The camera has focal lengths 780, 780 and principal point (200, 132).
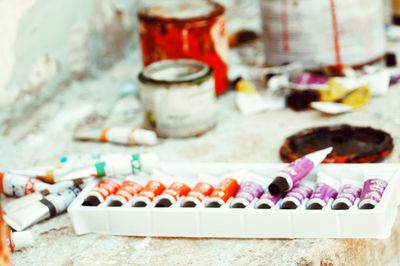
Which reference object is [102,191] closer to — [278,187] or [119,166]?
[119,166]

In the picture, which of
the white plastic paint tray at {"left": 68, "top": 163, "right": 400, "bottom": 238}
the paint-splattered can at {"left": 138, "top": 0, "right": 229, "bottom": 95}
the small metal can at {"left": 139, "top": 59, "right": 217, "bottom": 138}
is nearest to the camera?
the white plastic paint tray at {"left": 68, "top": 163, "right": 400, "bottom": 238}

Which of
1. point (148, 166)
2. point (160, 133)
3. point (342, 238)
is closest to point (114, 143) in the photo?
point (160, 133)

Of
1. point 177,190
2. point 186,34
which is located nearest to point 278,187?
point 177,190

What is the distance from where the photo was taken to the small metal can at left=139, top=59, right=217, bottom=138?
1.09 meters

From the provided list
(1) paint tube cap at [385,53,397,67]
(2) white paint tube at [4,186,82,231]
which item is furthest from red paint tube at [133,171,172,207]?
(1) paint tube cap at [385,53,397,67]

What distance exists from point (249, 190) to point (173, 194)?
9cm

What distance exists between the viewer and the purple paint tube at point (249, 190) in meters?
0.85

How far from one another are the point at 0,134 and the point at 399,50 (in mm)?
732

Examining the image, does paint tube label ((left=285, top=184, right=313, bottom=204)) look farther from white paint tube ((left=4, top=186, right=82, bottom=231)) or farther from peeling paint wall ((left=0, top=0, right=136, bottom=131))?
peeling paint wall ((left=0, top=0, right=136, bottom=131))

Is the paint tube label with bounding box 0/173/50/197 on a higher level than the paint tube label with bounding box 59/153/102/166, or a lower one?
lower

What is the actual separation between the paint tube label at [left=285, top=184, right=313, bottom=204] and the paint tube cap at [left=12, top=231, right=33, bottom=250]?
0.94 feet

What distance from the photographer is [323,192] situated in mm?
854

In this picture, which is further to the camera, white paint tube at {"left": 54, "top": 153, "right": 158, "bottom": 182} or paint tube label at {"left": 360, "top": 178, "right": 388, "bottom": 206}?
white paint tube at {"left": 54, "top": 153, "right": 158, "bottom": 182}

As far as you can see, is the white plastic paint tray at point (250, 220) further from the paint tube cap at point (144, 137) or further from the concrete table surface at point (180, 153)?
the paint tube cap at point (144, 137)
